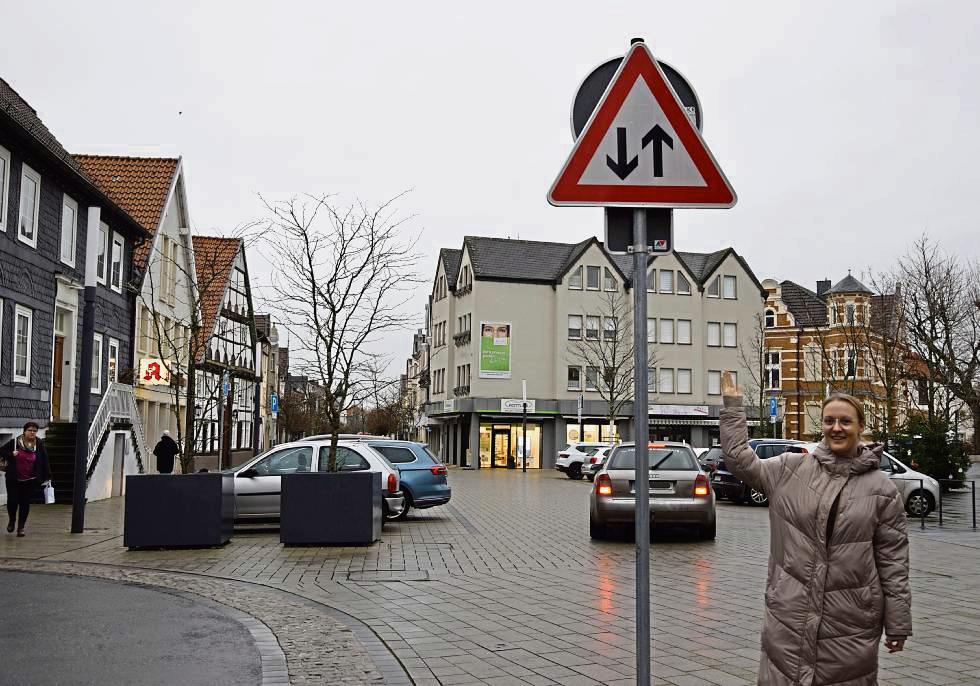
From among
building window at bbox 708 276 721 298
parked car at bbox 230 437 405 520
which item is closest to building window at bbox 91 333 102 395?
parked car at bbox 230 437 405 520

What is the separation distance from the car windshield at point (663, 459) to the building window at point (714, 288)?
51.6 m

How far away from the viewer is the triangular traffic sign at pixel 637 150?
4.19 meters

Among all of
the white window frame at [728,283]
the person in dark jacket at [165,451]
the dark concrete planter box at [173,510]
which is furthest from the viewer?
the white window frame at [728,283]

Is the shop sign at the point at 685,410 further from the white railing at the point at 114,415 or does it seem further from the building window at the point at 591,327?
the white railing at the point at 114,415

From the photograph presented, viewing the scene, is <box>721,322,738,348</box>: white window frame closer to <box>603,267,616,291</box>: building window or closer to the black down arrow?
<box>603,267,616,291</box>: building window

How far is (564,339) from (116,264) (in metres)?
36.2

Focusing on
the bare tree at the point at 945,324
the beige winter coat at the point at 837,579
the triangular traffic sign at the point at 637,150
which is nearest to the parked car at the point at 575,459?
the bare tree at the point at 945,324

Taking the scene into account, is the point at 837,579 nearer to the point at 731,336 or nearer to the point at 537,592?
the point at 537,592

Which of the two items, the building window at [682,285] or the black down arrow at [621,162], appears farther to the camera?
the building window at [682,285]

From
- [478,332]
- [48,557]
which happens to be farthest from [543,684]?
[478,332]

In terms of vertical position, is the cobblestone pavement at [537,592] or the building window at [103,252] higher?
the building window at [103,252]

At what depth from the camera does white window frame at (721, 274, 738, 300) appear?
2640 inches

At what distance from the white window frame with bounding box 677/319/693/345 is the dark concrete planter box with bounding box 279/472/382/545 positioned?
172 feet

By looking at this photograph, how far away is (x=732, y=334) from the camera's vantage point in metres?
66.8
